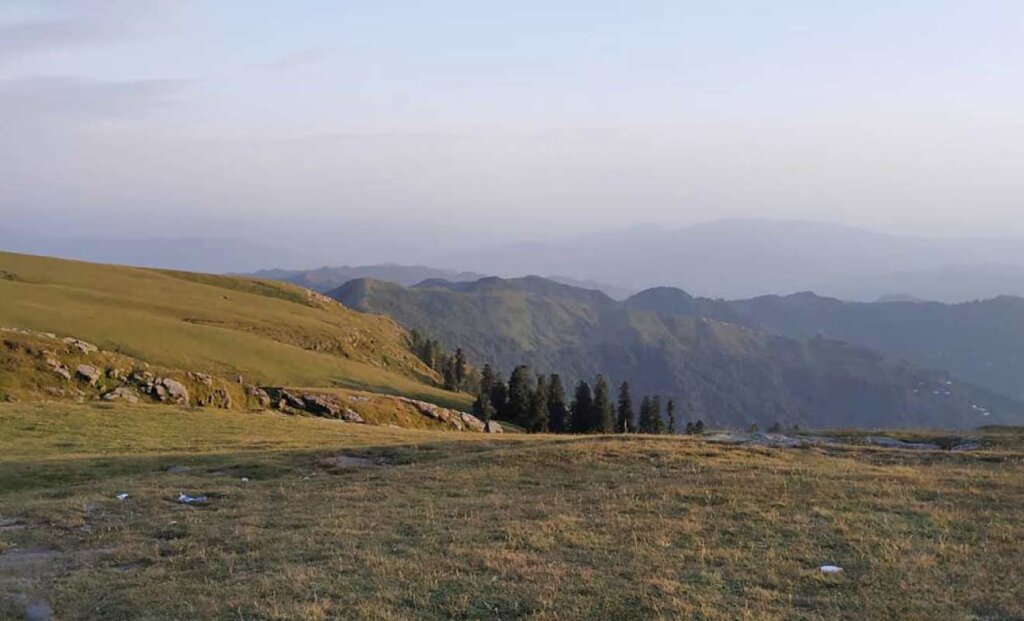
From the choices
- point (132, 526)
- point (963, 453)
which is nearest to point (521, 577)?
point (132, 526)

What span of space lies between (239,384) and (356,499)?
52757mm

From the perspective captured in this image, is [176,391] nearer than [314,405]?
Yes

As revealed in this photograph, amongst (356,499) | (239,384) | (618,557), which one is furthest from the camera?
(239,384)

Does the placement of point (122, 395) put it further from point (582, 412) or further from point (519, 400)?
point (582, 412)

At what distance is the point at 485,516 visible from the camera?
720 inches

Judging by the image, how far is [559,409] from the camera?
105562mm

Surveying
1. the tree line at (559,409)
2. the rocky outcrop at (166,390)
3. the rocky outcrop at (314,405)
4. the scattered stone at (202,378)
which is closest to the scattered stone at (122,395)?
the rocky outcrop at (166,390)

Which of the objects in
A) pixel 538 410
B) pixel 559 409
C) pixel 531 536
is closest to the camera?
pixel 531 536

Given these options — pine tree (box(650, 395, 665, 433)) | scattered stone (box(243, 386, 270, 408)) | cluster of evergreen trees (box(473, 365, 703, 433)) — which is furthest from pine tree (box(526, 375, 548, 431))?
scattered stone (box(243, 386, 270, 408))

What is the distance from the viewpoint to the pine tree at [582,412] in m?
98.1

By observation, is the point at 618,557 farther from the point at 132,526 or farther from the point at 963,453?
the point at 963,453

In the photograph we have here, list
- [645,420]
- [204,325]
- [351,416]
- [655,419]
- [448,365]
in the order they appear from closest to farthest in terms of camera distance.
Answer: [351,416]
[204,325]
[645,420]
[655,419]
[448,365]

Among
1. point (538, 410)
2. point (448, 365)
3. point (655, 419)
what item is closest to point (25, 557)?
point (538, 410)

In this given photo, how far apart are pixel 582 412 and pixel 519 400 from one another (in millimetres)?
10824
